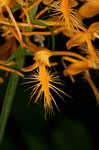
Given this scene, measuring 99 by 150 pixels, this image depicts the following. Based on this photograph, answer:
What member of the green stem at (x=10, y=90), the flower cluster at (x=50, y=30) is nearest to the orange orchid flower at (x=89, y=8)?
the flower cluster at (x=50, y=30)

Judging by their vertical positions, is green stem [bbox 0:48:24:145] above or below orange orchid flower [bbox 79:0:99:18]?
below

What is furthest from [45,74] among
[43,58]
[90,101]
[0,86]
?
[90,101]

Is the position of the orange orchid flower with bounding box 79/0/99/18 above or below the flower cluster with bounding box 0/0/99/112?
above

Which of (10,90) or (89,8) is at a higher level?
(89,8)

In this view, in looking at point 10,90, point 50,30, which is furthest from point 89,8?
point 10,90

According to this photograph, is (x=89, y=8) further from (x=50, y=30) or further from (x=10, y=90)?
(x=10, y=90)

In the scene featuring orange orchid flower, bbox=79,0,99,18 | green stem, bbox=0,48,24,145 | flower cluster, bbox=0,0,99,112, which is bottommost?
green stem, bbox=0,48,24,145

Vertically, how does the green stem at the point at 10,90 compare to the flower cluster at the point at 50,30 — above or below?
below

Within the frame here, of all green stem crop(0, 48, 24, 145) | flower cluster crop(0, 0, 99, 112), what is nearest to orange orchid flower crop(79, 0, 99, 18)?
flower cluster crop(0, 0, 99, 112)

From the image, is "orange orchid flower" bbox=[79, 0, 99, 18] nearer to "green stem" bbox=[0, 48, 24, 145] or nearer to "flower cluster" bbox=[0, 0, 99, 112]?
"flower cluster" bbox=[0, 0, 99, 112]

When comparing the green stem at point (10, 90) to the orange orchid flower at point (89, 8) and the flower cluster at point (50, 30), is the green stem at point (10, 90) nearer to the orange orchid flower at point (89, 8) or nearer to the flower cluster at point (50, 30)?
the flower cluster at point (50, 30)

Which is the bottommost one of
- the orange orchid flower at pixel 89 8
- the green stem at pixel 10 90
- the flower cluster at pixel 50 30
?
the green stem at pixel 10 90
